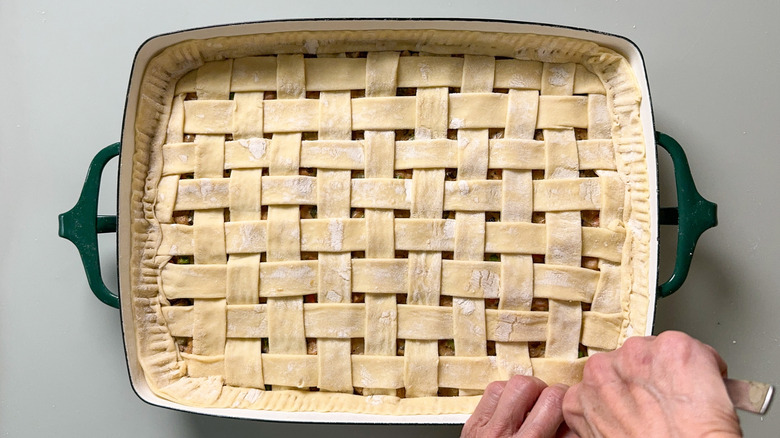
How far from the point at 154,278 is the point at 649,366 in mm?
808

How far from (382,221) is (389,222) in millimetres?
12

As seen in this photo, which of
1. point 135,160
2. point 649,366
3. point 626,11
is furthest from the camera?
point 626,11

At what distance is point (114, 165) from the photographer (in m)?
1.17

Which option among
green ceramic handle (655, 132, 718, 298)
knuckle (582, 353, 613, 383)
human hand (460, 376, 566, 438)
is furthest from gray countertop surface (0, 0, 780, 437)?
knuckle (582, 353, 613, 383)

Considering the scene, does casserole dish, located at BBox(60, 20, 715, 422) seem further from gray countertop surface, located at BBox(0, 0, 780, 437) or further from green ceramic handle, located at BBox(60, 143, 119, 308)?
gray countertop surface, located at BBox(0, 0, 780, 437)

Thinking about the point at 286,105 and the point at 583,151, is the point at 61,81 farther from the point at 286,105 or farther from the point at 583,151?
the point at 583,151

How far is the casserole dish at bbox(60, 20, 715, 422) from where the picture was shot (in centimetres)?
100

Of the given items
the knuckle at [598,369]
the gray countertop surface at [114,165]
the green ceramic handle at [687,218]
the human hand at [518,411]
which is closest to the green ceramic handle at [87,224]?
the gray countertop surface at [114,165]

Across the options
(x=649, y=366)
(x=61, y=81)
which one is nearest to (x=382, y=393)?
(x=649, y=366)

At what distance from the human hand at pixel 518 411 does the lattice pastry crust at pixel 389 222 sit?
0.09m

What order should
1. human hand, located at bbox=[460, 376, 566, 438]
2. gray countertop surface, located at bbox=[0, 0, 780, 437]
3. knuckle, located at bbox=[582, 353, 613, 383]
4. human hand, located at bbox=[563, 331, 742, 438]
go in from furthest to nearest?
1. gray countertop surface, located at bbox=[0, 0, 780, 437]
2. human hand, located at bbox=[460, 376, 566, 438]
3. knuckle, located at bbox=[582, 353, 613, 383]
4. human hand, located at bbox=[563, 331, 742, 438]

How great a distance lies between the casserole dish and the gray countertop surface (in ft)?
0.58

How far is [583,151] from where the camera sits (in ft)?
3.32

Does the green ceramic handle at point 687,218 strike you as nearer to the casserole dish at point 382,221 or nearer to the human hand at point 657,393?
the casserole dish at point 382,221
